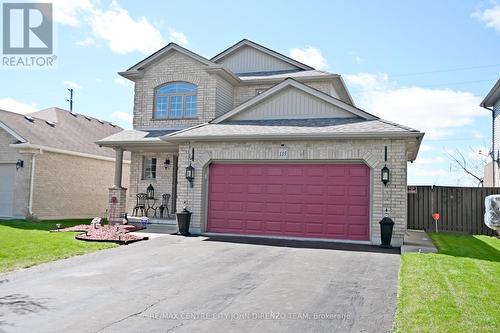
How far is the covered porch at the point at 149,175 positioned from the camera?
17.4 metres

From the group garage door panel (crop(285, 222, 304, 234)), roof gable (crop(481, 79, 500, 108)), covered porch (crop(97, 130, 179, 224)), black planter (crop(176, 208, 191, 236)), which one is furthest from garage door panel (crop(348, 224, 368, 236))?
roof gable (crop(481, 79, 500, 108))

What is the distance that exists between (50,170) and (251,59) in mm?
10611

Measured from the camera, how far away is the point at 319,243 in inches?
500

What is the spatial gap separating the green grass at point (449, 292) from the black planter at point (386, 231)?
141 centimetres

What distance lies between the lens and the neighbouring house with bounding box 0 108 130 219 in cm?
1861

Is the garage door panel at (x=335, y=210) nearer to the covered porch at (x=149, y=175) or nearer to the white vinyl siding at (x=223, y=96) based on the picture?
the covered porch at (x=149, y=175)

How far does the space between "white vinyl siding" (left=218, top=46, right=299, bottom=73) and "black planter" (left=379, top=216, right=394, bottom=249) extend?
11.0m

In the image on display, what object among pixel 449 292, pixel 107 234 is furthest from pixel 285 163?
pixel 449 292

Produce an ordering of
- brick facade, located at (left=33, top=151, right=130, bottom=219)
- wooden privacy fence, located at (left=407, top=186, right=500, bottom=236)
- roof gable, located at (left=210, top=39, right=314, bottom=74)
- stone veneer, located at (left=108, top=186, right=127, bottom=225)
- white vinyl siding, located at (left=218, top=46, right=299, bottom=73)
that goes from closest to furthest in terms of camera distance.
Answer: stone veneer, located at (left=108, top=186, right=127, bottom=225), wooden privacy fence, located at (left=407, top=186, right=500, bottom=236), brick facade, located at (left=33, top=151, right=130, bottom=219), roof gable, located at (left=210, top=39, right=314, bottom=74), white vinyl siding, located at (left=218, top=46, right=299, bottom=73)

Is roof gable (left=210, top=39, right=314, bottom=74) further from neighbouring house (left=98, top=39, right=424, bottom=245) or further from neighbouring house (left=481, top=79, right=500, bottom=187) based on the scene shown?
neighbouring house (left=481, top=79, right=500, bottom=187)

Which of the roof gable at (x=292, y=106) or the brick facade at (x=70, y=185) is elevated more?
the roof gable at (x=292, y=106)

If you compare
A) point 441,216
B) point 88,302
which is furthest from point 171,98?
point 88,302

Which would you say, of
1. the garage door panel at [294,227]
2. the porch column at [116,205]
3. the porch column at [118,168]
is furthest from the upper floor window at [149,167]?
the garage door panel at [294,227]

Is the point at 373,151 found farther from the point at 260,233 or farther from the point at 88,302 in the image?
the point at 88,302
